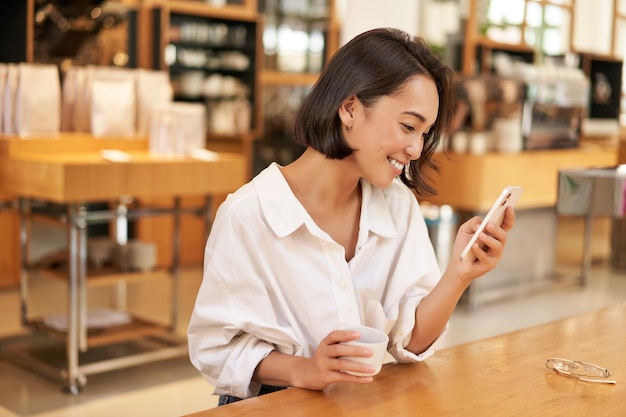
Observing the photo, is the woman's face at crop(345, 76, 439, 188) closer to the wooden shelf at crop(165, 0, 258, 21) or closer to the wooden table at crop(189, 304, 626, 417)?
the wooden table at crop(189, 304, 626, 417)

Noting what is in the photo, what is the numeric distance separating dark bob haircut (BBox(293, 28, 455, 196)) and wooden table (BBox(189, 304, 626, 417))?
18.1 inches

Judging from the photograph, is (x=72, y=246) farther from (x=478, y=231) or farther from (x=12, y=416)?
(x=478, y=231)

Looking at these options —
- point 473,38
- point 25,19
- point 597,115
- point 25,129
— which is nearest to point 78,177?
point 25,129

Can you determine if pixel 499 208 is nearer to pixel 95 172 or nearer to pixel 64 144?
pixel 95 172

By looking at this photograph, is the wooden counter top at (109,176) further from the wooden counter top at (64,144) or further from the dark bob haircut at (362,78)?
the dark bob haircut at (362,78)

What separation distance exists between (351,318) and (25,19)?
422cm

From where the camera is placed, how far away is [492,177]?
17.5ft

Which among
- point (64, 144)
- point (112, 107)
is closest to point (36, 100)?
point (64, 144)

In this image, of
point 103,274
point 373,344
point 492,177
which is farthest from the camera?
point 492,177

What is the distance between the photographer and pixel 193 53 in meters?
6.55

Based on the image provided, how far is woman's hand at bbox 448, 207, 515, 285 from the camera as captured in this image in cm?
143

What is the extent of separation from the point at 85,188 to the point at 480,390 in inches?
96.6

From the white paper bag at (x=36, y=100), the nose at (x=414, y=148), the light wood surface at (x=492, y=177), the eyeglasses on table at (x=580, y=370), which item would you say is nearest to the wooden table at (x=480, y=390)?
the eyeglasses on table at (x=580, y=370)

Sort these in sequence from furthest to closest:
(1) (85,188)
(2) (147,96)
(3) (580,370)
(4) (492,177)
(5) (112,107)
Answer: (4) (492,177) → (2) (147,96) → (5) (112,107) → (1) (85,188) → (3) (580,370)
